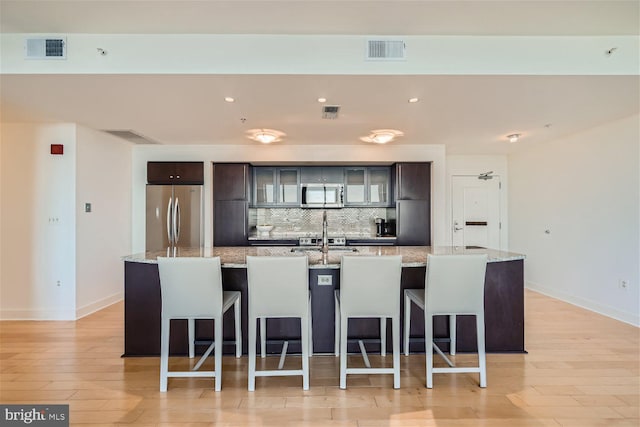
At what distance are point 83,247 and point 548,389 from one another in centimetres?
500

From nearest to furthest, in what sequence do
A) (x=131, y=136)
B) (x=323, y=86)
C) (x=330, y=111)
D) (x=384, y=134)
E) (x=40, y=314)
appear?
(x=323, y=86) < (x=330, y=111) < (x=40, y=314) < (x=384, y=134) < (x=131, y=136)

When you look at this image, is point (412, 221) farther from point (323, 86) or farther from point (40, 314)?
point (40, 314)

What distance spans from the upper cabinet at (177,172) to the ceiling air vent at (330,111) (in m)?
2.42

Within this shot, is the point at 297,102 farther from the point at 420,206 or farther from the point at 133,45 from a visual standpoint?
the point at 420,206

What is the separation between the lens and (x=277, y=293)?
93.0 inches

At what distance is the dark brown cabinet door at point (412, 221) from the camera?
5117 millimetres

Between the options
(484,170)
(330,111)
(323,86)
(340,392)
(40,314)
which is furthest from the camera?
(484,170)

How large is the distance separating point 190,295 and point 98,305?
2.96 metres

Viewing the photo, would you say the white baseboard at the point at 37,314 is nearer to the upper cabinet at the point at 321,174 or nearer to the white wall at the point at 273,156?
the white wall at the point at 273,156

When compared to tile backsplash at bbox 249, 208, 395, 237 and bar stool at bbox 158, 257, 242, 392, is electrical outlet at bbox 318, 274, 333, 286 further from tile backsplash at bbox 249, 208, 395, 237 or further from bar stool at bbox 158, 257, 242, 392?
tile backsplash at bbox 249, 208, 395, 237

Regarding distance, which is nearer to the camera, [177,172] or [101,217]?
[101,217]

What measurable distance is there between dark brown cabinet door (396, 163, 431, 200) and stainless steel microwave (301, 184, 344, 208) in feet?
2.95

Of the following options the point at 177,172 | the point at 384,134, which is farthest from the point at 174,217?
the point at 384,134

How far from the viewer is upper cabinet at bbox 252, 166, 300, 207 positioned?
5324 mm
